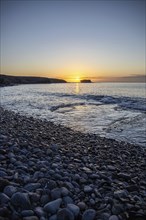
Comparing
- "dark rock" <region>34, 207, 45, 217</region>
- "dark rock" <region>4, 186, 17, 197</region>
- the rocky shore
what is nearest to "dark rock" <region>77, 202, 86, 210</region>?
the rocky shore

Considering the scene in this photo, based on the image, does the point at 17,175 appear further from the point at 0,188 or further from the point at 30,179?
the point at 0,188

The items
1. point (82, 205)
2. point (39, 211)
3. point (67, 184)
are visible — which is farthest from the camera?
point (67, 184)

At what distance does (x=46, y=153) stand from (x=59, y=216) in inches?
141

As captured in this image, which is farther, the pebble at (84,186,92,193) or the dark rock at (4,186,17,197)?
the pebble at (84,186,92,193)

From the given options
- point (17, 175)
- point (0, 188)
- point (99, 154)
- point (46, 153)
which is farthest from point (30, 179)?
point (99, 154)

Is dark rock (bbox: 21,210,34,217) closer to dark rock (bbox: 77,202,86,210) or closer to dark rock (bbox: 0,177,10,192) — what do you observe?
dark rock (bbox: 0,177,10,192)

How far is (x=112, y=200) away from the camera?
5340 mm

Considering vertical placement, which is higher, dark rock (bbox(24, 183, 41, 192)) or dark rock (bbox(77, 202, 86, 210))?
dark rock (bbox(24, 183, 41, 192))

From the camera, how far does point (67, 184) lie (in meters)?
5.61

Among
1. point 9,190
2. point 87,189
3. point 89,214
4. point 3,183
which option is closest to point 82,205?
point 89,214

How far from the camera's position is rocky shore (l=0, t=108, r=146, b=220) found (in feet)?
14.9

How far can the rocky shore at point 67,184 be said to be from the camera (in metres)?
4.55

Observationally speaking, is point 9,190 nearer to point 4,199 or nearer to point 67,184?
point 4,199

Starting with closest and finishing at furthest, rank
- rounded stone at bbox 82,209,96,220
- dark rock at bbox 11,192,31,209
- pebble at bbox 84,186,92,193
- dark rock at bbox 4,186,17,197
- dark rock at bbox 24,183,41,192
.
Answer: dark rock at bbox 11,192,31,209
rounded stone at bbox 82,209,96,220
dark rock at bbox 4,186,17,197
dark rock at bbox 24,183,41,192
pebble at bbox 84,186,92,193
